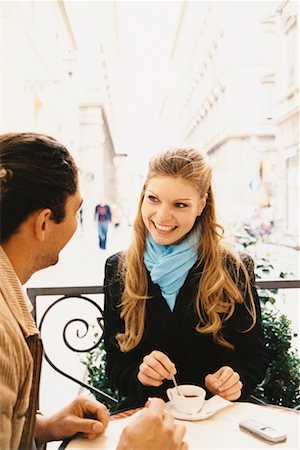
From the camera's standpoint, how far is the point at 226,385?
1182mm

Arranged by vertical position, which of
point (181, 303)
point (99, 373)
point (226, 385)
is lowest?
point (99, 373)

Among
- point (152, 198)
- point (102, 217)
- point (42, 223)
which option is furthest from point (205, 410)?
point (102, 217)

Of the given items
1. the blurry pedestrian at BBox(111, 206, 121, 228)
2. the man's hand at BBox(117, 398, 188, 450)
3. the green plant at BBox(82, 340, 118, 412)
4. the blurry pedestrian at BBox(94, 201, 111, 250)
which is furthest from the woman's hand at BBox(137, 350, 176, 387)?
the blurry pedestrian at BBox(94, 201, 111, 250)

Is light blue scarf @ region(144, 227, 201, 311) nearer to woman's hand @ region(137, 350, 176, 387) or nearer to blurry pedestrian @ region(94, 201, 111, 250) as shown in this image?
woman's hand @ region(137, 350, 176, 387)

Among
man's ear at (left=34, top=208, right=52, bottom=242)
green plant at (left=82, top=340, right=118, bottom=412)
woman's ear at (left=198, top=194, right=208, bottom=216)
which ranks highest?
woman's ear at (left=198, top=194, right=208, bottom=216)

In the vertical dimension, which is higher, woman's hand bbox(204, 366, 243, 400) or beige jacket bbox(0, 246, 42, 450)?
beige jacket bbox(0, 246, 42, 450)

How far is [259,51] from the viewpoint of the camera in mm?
4125

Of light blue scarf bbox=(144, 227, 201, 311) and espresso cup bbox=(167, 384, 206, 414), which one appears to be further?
light blue scarf bbox=(144, 227, 201, 311)

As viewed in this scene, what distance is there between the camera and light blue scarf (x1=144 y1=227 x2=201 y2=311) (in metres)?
1.44

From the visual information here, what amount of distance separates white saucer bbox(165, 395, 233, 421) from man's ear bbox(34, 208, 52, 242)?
19.8 inches

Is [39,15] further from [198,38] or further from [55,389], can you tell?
[55,389]

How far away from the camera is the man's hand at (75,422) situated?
3.05ft

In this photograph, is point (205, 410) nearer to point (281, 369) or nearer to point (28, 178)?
point (28, 178)

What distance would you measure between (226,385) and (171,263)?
423 mm
